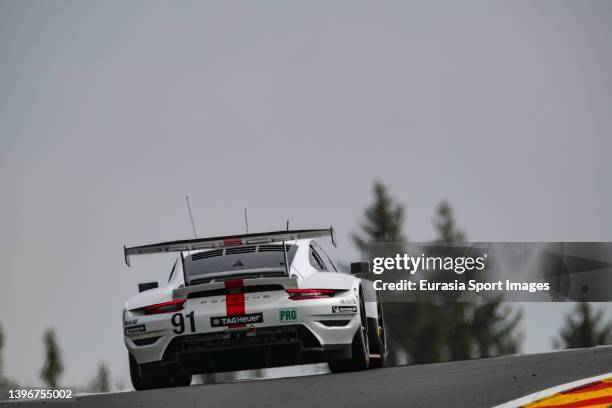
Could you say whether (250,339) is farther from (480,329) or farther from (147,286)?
(480,329)

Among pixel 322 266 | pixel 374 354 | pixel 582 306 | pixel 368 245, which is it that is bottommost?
pixel 582 306

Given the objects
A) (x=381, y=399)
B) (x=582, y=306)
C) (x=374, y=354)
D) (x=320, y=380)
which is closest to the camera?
(x=381, y=399)

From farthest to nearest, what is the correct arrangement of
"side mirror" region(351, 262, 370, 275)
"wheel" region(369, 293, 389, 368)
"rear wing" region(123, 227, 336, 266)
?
"wheel" region(369, 293, 389, 368) < "side mirror" region(351, 262, 370, 275) < "rear wing" region(123, 227, 336, 266)

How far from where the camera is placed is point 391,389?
8.80 m

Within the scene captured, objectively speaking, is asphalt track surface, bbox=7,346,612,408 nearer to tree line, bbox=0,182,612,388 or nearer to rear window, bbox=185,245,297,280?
rear window, bbox=185,245,297,280

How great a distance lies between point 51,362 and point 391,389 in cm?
11224

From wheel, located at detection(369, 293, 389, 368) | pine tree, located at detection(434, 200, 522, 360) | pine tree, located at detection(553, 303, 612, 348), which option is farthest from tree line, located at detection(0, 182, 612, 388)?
wheel, located at detection(369, 293, 389, 368)

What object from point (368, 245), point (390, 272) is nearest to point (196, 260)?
point (390, 272)

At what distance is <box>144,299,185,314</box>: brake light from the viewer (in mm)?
10656

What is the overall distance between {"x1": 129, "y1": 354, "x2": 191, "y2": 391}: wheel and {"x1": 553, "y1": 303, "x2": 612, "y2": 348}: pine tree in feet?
257

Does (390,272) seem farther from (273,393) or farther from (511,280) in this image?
(273,393)

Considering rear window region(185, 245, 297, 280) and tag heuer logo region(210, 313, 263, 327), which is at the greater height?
rear window region(185, 245, 297, 280)

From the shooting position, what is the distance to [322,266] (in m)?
12.1

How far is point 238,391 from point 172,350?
146 cm
